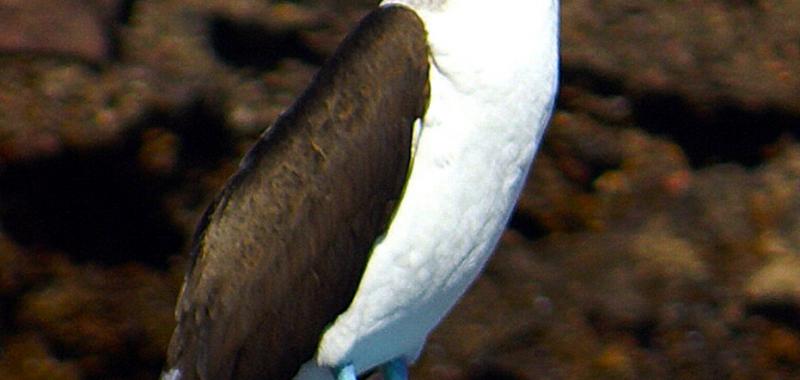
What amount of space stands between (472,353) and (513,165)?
294cm

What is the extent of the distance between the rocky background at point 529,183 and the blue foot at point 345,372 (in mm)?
2472

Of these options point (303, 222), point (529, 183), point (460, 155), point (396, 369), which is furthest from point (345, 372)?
point (529, 183)

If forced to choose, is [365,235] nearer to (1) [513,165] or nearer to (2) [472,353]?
(1) [513,165]

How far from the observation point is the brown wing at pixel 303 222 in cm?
515

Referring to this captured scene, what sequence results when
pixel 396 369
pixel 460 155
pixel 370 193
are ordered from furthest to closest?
pixel 396 369
pixel 370 193
pixel 460 155

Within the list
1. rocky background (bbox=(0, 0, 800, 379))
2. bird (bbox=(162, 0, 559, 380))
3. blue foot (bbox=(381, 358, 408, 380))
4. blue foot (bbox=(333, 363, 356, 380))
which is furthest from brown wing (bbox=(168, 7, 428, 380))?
rocky background (bbox=(0, 0, 800, 379))

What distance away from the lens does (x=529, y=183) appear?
338 inches

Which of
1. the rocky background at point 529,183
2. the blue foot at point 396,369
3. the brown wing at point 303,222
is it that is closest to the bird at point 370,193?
the brown wing at point 303,222

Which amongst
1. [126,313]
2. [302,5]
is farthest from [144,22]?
[126,313]

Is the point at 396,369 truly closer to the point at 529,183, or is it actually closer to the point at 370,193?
the point at 370,193

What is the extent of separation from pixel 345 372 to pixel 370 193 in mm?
506

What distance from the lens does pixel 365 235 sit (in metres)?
5.18

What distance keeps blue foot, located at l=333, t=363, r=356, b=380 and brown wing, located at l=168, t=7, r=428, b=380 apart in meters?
0.12

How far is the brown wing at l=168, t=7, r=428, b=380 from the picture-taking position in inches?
203
